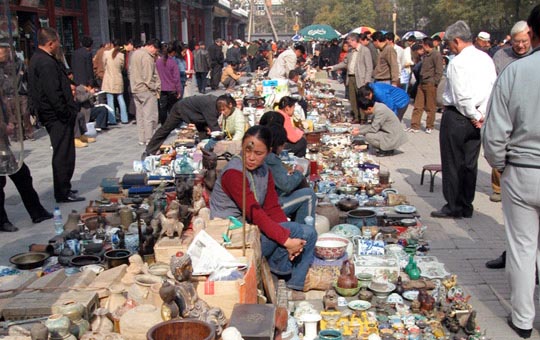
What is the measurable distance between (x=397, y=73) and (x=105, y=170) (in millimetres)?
5823

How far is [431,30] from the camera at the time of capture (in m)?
44.1

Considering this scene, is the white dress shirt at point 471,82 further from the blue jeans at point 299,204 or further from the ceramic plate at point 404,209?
the blue jeans at point 299,204

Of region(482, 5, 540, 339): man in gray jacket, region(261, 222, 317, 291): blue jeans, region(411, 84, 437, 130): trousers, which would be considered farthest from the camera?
region(411, 84, 437, 130): trousers

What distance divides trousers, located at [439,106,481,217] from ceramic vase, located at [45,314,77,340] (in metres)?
4.18

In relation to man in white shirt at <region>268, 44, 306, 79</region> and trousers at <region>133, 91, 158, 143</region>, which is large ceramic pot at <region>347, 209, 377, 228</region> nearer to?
trousers at <region>133, 91, 158, 143</region>

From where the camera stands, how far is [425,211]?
22.0ft

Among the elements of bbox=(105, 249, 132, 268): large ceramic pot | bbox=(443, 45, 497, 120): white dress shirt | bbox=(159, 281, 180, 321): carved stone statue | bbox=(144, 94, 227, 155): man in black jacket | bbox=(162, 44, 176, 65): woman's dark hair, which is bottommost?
bbox=(105, 249, 132, 268): large ceramic pot

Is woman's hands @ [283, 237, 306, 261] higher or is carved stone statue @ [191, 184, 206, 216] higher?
carved stone statue @ [191, 184, 206, 216]

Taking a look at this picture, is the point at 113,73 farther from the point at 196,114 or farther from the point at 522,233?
the point at 522,233

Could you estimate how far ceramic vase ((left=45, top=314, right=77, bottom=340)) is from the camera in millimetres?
2975

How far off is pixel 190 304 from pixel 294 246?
1.45 meters

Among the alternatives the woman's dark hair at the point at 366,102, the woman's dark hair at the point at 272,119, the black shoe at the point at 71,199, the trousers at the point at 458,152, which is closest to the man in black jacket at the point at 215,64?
the woman's dark hair at the point at 366,102

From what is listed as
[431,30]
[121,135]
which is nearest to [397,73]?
[121,135]

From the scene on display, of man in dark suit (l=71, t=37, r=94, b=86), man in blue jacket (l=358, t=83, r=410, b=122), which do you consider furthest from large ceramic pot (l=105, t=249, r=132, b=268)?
man in dark suit (l=71, t=37, r=94, b=86)
